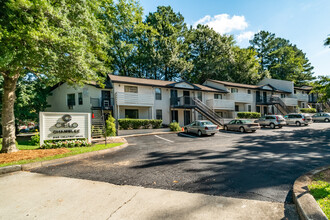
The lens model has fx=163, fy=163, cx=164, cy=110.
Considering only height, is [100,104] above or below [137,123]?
above

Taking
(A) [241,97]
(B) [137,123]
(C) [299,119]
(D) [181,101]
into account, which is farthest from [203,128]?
(C) [299,119]

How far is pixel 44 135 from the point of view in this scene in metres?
9.61

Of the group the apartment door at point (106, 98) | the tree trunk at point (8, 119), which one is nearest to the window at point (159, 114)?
the apartment door at point (106, 98)

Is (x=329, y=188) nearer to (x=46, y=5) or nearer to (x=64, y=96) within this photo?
(x=46, y=5)

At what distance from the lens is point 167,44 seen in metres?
35.1

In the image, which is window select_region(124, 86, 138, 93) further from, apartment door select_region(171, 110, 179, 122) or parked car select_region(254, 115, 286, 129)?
parked car select_region(254, 115, 286, 129)

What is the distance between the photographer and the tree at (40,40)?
6.69 meters

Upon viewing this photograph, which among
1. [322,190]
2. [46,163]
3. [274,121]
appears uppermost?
[274,121]

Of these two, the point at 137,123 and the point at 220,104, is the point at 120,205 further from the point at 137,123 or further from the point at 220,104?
the point at 220,104

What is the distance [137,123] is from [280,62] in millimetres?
57966

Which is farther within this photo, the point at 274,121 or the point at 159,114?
the point at 159,114

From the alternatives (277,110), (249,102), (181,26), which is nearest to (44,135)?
(249,102)

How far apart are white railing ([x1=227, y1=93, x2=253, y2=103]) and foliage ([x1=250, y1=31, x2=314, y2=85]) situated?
27.5 m

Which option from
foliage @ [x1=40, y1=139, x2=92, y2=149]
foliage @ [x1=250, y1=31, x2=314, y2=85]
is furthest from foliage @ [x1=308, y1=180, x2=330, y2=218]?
foliage @ [x1=250, y1=31, x2=314, y2=85]
